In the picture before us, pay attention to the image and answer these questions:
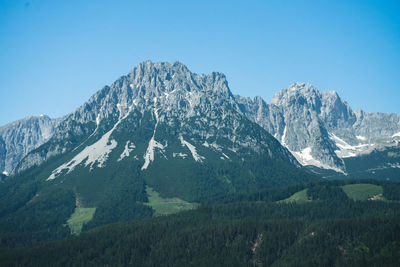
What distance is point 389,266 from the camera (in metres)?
190

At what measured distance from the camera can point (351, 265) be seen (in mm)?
197625

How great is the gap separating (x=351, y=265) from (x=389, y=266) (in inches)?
593
